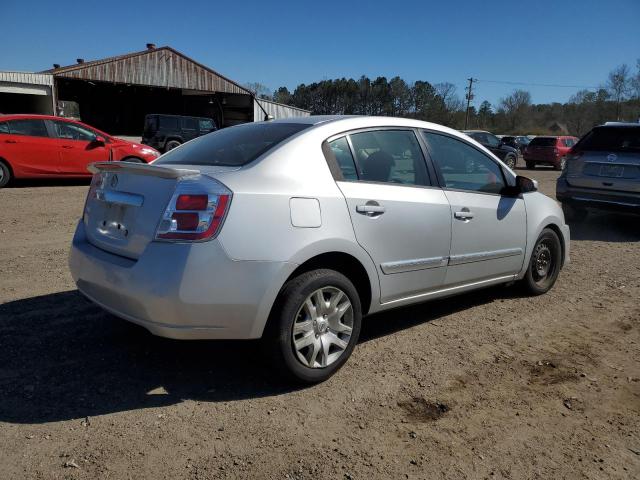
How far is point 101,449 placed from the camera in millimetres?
2482

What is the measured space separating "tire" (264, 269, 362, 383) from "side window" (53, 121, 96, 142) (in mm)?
10375

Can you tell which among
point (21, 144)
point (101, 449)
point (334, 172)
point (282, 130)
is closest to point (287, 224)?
point (334, 172)

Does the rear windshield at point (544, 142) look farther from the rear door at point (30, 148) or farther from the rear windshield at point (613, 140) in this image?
the rear door at point (30, 148)

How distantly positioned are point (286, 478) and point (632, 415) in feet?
6.64

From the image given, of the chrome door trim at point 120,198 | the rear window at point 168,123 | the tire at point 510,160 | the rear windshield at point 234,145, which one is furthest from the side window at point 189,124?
the chrome door trim at point 120,198

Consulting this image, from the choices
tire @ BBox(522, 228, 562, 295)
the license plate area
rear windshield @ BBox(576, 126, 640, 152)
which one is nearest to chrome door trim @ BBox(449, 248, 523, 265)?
tire @ BBox(522, 228, 562, 295)

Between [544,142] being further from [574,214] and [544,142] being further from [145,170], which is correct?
[145,170]

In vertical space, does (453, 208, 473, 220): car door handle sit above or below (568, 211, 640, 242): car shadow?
above

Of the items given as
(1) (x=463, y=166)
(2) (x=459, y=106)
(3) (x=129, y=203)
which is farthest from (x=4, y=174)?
(2) (x=459, y=106)

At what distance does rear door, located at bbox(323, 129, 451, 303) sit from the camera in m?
3.34

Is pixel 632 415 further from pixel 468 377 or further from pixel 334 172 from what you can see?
pixel 334 172

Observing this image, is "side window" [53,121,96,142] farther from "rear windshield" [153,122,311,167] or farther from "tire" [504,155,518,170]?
"tire" [504,155,518,170]

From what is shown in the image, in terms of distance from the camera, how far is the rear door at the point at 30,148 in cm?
1085

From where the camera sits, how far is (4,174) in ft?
35.5
